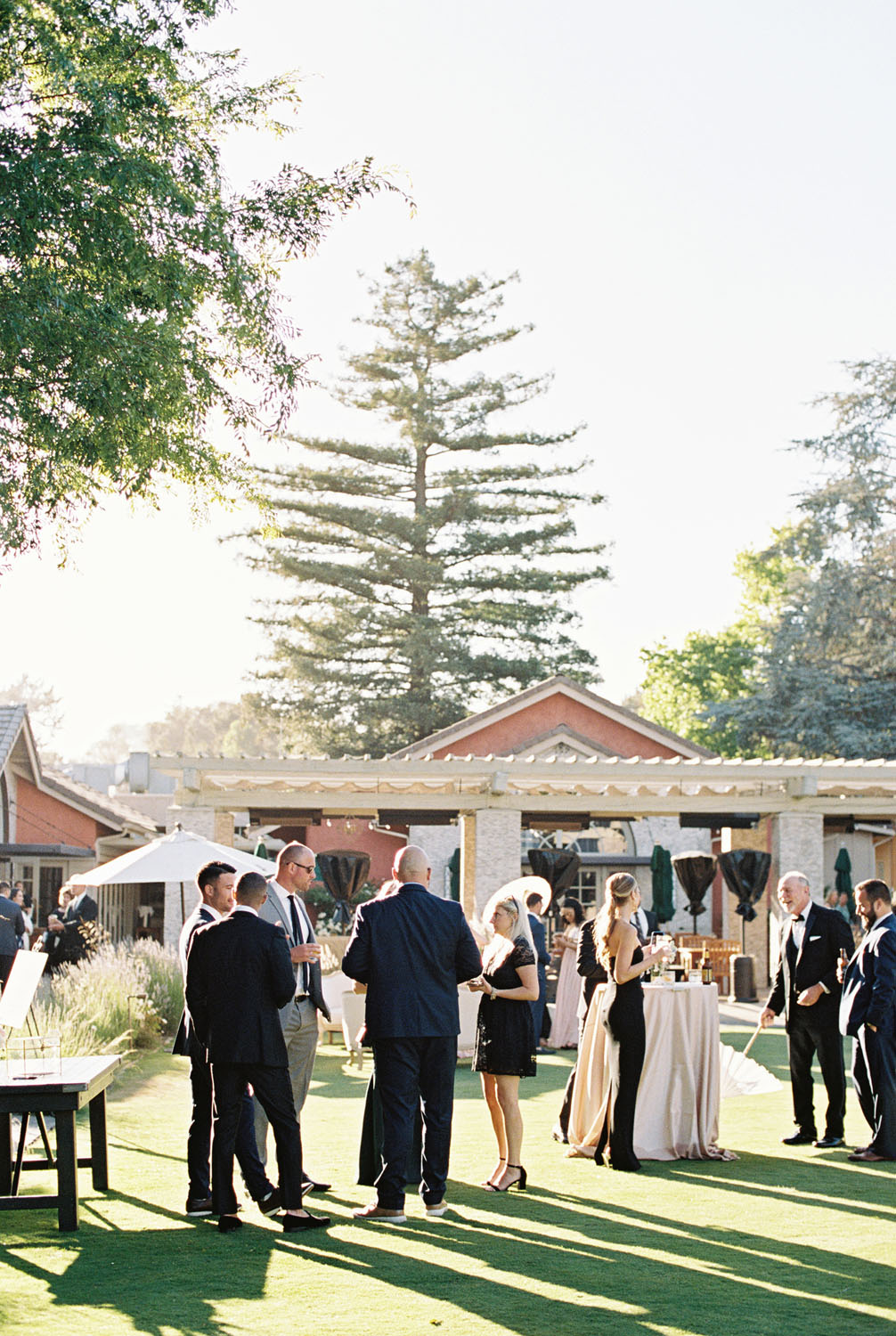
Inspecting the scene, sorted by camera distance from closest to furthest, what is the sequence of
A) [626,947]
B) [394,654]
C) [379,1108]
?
[379,1108], [626,947], [394,654]

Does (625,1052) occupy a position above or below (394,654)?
below

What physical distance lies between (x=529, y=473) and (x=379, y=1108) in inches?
1519

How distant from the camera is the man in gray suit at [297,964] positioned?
26.5 feet

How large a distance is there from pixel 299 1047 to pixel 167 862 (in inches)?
311

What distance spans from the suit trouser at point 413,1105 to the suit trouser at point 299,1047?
0.47m

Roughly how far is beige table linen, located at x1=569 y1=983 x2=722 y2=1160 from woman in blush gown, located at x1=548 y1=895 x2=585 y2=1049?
601cm

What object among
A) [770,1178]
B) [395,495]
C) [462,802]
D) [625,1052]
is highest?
[395,495]

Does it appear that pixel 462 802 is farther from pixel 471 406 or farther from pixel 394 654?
pixel 471 406

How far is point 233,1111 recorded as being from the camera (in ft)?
24.2

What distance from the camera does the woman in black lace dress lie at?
8.50 meters

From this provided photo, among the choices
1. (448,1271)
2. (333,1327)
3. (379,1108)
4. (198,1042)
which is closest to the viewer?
(333,1327)

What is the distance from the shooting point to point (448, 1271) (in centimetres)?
663

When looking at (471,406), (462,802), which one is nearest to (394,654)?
(471,406)

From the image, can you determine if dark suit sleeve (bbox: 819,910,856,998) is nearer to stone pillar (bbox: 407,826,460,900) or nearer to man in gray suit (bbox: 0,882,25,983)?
man in gray suit (bbox: 0,882,25,983)
